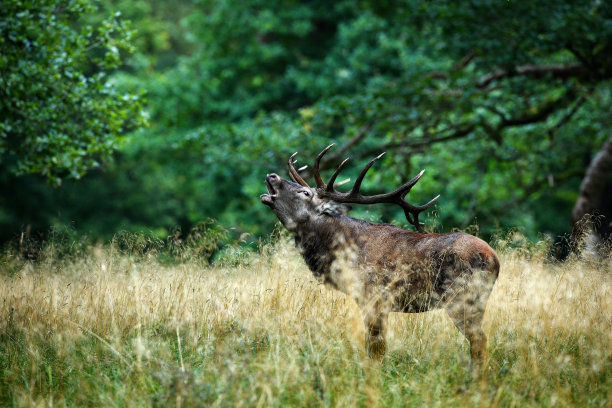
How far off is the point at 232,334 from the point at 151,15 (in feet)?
80.1

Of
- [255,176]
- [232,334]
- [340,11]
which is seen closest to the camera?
[232,334]

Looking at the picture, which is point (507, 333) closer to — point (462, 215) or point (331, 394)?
point (331, 394)

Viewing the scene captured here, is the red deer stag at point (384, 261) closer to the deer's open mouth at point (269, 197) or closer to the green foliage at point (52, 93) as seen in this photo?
the deer's open mouth at point (269, 197)

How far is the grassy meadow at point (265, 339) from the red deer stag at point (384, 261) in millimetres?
198

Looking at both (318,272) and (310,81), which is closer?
(318,272)

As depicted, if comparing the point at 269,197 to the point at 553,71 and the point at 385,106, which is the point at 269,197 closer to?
the point at 385,106

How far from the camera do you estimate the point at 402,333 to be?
16.3 ft

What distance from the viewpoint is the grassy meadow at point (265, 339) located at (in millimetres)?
3704

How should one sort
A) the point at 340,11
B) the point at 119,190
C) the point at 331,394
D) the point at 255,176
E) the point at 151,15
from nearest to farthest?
1. the point at 331,394
2. the point at 255,176
3. the point at 340,11
4. the point at 119,190
5. the point at 151,15

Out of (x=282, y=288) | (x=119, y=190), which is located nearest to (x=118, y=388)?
(x=282, y=288)

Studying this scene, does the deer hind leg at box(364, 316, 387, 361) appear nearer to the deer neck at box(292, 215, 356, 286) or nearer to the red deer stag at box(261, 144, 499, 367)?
the red deer stag at box(261, 144, 499, 367)

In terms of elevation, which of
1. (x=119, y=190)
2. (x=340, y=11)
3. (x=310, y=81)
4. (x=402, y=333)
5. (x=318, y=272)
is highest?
(x=340, y=11)

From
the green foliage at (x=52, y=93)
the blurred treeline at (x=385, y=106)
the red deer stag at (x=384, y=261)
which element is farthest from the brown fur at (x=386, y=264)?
the green foliage at (x=52, y=93)

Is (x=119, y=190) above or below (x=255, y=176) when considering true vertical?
below
